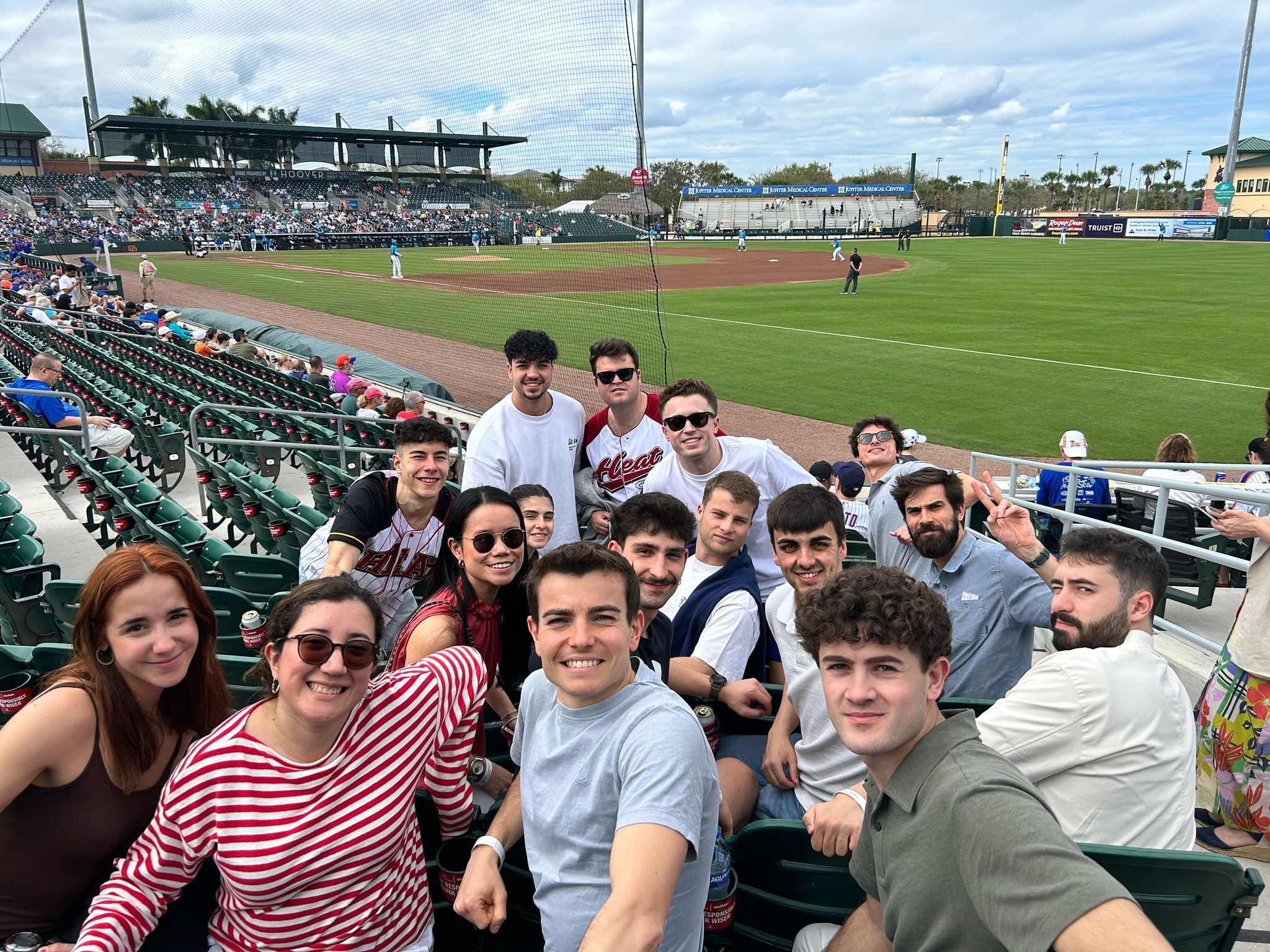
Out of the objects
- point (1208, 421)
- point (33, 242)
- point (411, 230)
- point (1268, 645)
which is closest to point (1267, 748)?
point (1268, 645)

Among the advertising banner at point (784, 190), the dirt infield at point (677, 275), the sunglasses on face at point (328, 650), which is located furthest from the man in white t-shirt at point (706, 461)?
the advertising banner at point (784, 190)

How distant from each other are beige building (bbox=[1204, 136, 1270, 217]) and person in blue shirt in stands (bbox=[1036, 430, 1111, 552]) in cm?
9630

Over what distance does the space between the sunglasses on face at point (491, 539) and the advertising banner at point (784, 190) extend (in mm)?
88634

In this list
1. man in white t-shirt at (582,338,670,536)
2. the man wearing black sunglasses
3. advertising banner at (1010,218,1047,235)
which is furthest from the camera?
advertising banner at (1010,218,1047,235)

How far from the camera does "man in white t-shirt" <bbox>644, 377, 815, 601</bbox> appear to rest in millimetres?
3998

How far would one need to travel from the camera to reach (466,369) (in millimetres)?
18875

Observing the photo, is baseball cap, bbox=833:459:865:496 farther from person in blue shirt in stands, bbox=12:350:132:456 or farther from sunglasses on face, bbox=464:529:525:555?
person in blue shirt in stands, bbox=12:350:132:456

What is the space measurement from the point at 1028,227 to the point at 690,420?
9462cm

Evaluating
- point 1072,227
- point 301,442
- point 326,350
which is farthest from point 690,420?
point 1072,227

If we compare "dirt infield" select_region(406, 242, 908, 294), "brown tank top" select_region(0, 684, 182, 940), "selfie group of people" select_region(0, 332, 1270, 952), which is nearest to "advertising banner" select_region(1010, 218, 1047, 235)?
"dirt infield" select_region(406, 242, 908, 294)

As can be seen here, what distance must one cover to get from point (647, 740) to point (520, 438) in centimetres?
297

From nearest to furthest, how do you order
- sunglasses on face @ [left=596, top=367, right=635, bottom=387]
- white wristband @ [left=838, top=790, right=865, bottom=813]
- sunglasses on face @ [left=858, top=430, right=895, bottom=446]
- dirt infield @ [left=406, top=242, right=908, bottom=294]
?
white wristband @ [left=838, top=790, right=865, bottom=813], sunglasses on face @ [left=596, top=367, right=635, bottom=387], sunglasses on face @ [left=858, top=430, right=895, bottom=446], dirt infield @ [left=406, top=242, right=908, bottom=294]

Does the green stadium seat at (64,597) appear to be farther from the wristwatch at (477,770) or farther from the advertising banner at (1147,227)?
the advertising banner at (1147,227)

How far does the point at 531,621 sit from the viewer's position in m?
2.06
